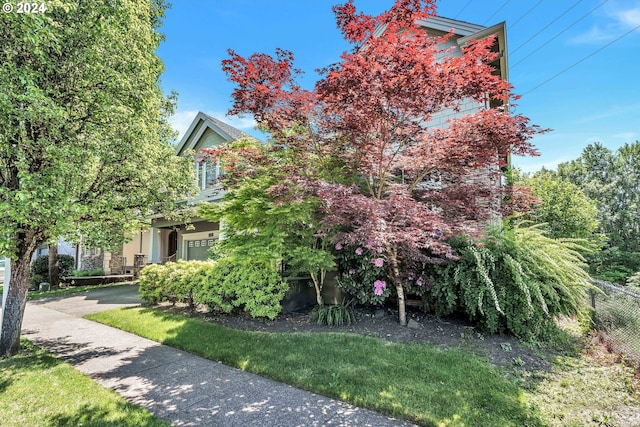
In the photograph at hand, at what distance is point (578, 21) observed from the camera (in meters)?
9.48

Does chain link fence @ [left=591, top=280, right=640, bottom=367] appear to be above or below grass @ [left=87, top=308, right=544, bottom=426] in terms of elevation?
above

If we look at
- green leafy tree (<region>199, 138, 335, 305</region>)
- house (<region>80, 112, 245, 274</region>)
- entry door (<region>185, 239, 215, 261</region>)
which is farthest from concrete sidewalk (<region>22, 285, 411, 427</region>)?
entry door (<region>185, 239, 215, 261</region>)

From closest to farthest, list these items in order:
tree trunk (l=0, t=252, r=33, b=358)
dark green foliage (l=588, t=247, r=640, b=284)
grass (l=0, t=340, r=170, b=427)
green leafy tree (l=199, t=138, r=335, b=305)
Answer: grass (l=0, t=340, r=170, b=427) → tree trunk (l=0, t=252, r=33, b=358) → green leafy tree (l=199, t=138, r=335, b=305) → dark green foliage (l=588, t=247, r=640, b=284)

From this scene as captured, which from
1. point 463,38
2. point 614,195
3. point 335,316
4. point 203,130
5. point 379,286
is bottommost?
point 335,316

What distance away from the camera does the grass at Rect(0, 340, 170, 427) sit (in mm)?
3328

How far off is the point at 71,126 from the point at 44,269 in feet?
49.6

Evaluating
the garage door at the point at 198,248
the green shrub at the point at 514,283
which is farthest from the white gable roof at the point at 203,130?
the green shrub at the point at 514,283

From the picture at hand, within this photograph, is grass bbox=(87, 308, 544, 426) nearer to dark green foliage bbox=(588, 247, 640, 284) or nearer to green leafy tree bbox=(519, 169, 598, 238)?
green leafy tree bbox=(519, 169, 598, 238)

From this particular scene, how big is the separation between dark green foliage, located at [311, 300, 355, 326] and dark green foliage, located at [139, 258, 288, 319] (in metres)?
0.93

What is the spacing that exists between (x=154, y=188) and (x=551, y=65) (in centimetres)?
1344

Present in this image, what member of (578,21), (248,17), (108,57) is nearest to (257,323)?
(108,57)

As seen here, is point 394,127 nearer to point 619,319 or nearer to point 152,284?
point 619,319

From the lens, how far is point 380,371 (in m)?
4.42

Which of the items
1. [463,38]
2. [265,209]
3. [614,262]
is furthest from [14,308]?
[614,262]
